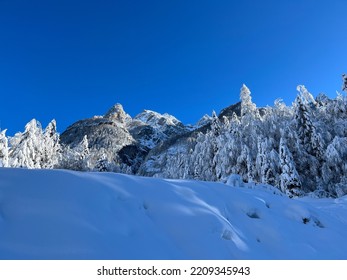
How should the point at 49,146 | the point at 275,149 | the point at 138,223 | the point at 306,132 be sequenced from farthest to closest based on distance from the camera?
the point at 49,146 → the point at 275,149 → the point at 306,132 → the point at 138,223

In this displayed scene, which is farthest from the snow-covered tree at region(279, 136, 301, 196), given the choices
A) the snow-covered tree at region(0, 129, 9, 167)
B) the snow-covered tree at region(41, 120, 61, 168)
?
the snow-covered tree at region(41, 120, 61, 168)

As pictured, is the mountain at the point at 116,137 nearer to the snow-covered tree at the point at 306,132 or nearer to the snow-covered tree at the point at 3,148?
the snow-covered tree at the point at 3,148

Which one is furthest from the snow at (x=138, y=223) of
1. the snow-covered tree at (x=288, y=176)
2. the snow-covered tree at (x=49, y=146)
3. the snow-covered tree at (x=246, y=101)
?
the snow-covered tree at (x=246, y=101)

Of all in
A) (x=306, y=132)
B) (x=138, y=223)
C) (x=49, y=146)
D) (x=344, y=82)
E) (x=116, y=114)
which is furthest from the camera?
(x=116, y=114)

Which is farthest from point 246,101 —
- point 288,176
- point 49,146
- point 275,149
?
point 49,146

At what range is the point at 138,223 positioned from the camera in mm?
3619

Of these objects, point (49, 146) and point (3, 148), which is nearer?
point (3, 148)

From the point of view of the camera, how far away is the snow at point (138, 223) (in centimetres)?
299

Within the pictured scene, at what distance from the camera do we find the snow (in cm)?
299

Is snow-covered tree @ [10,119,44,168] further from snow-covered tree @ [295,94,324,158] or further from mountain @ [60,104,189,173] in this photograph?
Result: mountain @ [60,104,189,173]

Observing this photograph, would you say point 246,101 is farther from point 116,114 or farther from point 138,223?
point 116,114

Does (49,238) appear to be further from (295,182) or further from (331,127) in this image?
(331,127)
